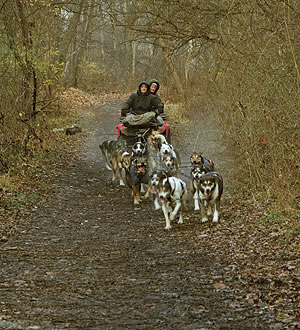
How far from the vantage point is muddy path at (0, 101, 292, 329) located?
17.5 ft

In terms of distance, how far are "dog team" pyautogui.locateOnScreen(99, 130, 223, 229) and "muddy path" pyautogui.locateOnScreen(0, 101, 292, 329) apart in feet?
1.04

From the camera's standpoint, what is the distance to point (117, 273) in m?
7.08

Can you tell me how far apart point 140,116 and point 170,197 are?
4179 mm

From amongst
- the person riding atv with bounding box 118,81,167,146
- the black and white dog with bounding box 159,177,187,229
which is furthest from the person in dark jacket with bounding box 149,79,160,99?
the black and white dog with bounding box 159,177,187,229

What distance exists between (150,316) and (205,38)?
8.50 metres

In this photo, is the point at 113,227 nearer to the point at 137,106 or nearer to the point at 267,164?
the point at 267,164

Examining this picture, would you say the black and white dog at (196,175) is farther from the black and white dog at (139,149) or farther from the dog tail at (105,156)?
the dog tail at (105,156)

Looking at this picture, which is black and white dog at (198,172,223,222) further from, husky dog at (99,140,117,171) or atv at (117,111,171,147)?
husky dog at (99,140,117,171)

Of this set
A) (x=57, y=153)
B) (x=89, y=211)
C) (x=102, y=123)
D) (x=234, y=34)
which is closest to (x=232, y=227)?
(x=89, y=211)

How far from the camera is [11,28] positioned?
14.1 m

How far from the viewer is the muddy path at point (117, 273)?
5.33 meters

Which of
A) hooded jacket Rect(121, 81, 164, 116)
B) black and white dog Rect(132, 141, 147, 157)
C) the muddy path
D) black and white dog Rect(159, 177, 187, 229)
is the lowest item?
the muddy path

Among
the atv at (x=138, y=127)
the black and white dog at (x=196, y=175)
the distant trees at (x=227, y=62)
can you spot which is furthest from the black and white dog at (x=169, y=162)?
the black and white dog at (x=196, y=175)

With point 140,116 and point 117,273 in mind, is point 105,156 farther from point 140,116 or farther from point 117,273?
point 117,273
